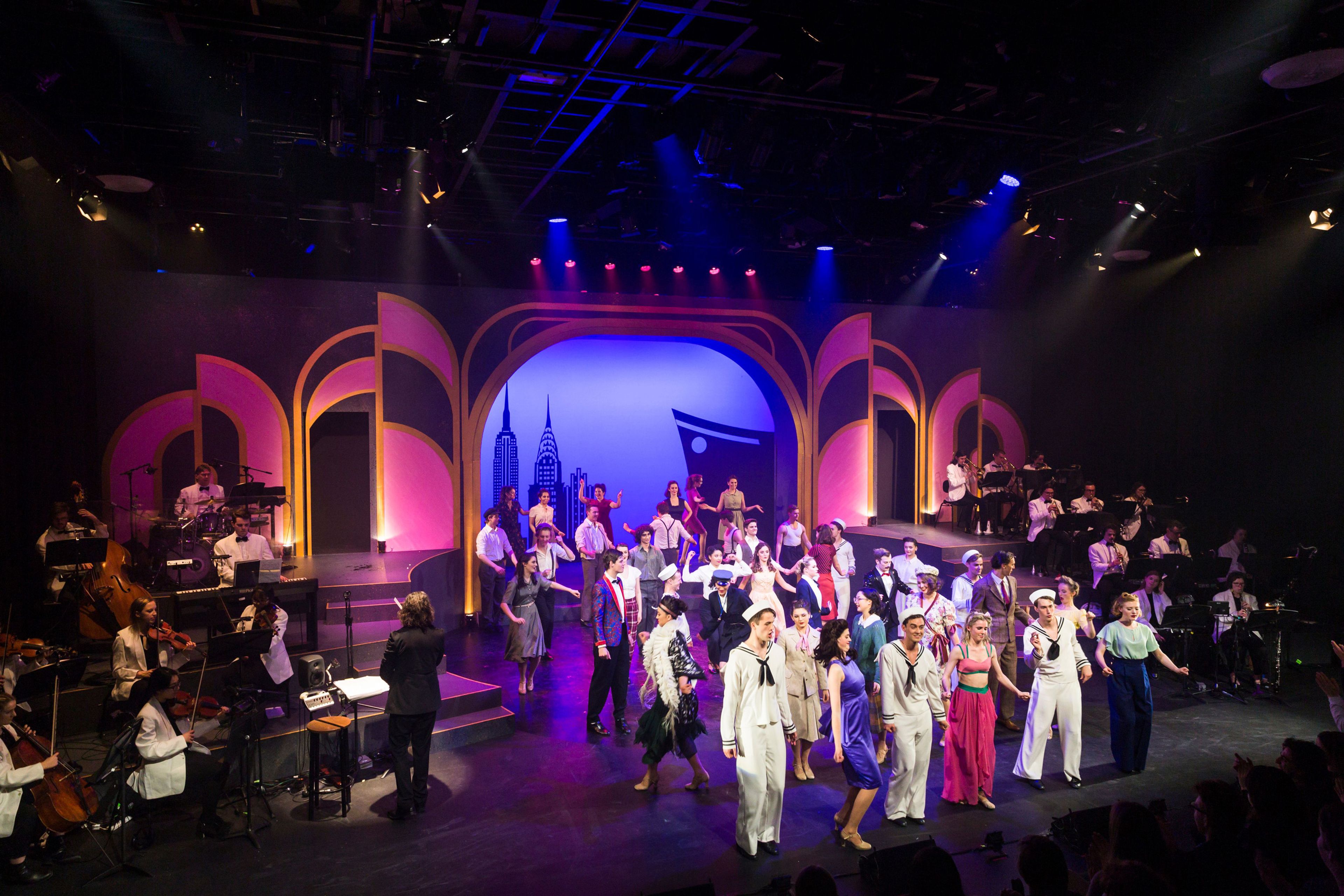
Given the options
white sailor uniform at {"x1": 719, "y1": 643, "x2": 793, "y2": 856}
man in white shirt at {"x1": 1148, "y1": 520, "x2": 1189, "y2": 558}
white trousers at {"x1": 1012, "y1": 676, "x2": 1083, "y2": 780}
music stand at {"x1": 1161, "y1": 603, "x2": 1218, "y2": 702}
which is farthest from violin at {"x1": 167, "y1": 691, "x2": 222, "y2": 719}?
man in white shirt at {"x1": 1148, "y1": 520, "x2": 1189, "y2": 558}

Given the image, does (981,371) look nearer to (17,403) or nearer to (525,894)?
(525,894)

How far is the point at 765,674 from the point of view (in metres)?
5.23

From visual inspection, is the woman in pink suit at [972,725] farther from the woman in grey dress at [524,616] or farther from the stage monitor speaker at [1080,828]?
the woman in grey dress at [524,616]

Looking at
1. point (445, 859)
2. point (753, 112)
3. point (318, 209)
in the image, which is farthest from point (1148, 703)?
point (318, 209)

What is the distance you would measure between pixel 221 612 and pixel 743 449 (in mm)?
9306

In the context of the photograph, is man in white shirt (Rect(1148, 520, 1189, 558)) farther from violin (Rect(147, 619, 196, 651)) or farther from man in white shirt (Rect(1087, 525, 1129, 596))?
violin (Rect(147, 619, 196, 651))

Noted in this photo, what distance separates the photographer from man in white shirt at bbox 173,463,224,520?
9586 mm

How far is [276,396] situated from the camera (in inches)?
441

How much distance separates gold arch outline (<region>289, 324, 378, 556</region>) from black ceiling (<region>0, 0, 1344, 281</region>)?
1960 mm

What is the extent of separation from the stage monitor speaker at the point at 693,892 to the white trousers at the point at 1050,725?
3761mm

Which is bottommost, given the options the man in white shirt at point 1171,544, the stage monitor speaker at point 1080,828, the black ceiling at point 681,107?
the stage monitor speaker at point 1080,828

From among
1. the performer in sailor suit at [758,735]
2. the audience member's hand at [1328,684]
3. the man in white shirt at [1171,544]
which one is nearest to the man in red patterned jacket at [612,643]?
the performer in sailor suit at [758,735]

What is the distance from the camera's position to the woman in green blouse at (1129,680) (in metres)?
6.49

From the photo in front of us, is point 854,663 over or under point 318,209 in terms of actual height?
under
